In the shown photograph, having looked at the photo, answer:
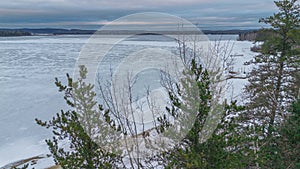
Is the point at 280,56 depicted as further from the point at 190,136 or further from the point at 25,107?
the point at 25,107

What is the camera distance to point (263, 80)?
382 inches

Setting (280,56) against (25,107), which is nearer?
(280,56)

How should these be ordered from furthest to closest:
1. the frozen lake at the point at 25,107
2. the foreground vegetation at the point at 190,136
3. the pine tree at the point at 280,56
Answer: the frozen lake at the point at 25,107 → the pine tree at the point at 280,56 → the foreground vegetation at the point at 190,136

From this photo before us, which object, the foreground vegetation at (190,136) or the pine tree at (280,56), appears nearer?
the foreground vegetation at (190,136)

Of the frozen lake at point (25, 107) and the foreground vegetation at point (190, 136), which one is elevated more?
the foreground vegetation at point (190, 136)

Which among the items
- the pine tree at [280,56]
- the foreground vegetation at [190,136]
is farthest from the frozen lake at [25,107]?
the foreground vegetation at [190,136]

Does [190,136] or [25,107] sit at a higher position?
[190,136]

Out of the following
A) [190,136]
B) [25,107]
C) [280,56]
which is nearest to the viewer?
[190,136]

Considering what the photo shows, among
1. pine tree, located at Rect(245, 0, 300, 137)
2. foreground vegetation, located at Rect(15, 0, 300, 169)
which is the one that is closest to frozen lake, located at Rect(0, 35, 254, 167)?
pine tree, located at Rect(245, 0, 300, 137)

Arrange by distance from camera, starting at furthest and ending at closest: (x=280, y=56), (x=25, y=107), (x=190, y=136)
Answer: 1. (x=25, y=107)
2. (x=280, y=56)
3. (x=190, y=136)

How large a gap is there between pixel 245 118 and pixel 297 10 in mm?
3911

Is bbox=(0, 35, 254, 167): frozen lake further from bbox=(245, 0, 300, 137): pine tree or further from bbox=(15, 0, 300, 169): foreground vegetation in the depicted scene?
bbox=(15, 0, 300, 169): foreground vegetation

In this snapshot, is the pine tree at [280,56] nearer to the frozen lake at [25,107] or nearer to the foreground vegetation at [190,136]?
the frozen lake at [25,107]

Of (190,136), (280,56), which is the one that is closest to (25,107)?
(280,56)
